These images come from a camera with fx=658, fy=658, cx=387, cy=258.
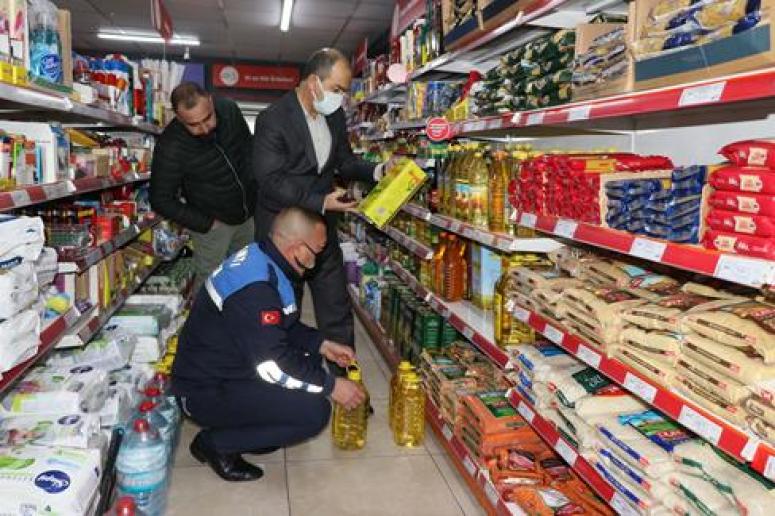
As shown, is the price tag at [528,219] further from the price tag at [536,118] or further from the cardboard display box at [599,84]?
the cardboard display box at [599,84]

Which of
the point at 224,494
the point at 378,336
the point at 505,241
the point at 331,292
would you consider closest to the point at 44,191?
the point at 224,494

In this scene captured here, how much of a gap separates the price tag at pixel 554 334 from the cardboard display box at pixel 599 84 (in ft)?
2.83

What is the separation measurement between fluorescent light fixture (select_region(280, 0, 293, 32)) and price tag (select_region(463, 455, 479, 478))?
7849mm

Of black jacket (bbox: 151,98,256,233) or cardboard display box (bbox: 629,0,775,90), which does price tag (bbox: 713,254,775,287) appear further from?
black jacket (bbox: 151,98,256,233)

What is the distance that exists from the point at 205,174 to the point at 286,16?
6.22 meters

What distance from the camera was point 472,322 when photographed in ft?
11.7

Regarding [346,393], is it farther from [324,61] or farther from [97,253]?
[324,61]

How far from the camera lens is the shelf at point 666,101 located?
1489 millimetres

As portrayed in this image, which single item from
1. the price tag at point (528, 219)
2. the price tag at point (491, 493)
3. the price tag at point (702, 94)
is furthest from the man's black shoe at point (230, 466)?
the price tag at point (702, 94)

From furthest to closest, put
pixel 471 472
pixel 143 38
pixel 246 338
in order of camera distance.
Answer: pixel 143 38 < pixel 471 472 < pixel 246 338

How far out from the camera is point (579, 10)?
2.81 m

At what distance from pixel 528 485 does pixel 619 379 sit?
3.08 ft

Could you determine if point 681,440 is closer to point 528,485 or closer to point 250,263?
point 528,485

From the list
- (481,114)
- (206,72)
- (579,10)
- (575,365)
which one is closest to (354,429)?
(575,365)
